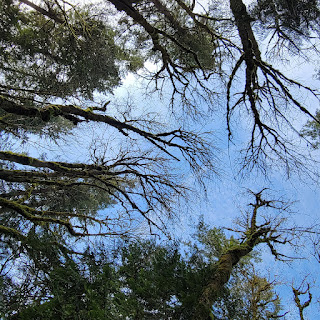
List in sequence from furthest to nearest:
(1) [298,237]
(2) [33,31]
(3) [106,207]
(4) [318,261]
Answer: (3) [106,207] < (2) [33,31] < (4) [318,261] < (1) [298,237]

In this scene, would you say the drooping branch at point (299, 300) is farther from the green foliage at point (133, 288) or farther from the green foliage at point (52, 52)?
the green foliage at point (52, 52)

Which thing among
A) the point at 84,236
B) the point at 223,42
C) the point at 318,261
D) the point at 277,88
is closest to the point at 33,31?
the point at 223,42

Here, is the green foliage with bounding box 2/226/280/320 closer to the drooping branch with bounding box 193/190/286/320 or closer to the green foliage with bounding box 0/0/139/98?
the drooping branch with bounding box 193/190/286/320

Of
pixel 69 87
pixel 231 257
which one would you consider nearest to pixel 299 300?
pixel 231 257

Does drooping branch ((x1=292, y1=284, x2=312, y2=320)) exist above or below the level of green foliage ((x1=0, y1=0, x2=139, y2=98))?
below

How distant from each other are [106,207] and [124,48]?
630 cm

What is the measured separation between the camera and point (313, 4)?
4.58 meters

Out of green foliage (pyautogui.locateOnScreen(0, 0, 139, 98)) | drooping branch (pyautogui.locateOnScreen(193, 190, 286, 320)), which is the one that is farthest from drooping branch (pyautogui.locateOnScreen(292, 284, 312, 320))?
green foliage (pyautogui.locateOnScreen(0, 0, 139, 98))

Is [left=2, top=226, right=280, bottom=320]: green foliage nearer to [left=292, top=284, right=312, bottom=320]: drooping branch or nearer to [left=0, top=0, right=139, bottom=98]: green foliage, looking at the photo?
[left=292, top=284, right=312, bottom=320]: drooping branch

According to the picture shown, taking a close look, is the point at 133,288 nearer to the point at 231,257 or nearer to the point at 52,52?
the point at 231,257

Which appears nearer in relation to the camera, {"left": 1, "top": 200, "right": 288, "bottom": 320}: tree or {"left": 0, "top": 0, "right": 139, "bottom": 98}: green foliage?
{"left": 1, "top": 200, "right": 288, "bottom": 320}: tree

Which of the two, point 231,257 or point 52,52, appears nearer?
point 231,257

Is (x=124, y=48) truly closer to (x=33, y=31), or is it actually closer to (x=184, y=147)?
(x=33, y=31)

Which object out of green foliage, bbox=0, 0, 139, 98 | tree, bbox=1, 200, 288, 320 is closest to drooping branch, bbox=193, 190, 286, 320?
tree, bbox=1, 200, 288, 320
